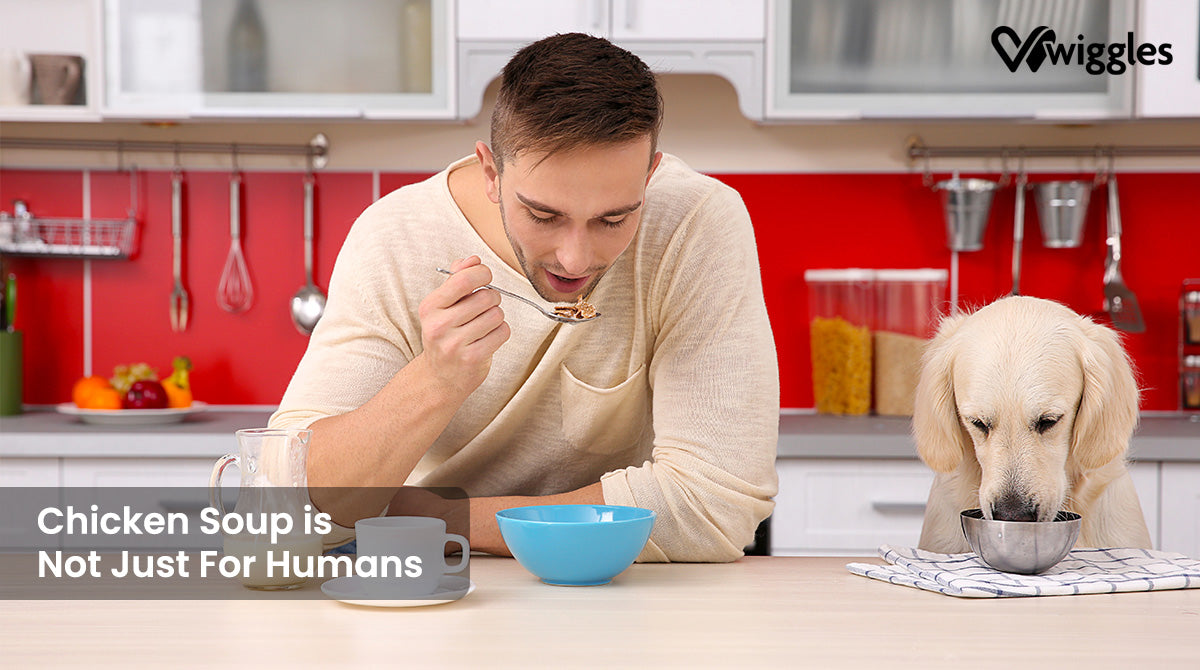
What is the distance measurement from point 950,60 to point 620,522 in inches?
77.0

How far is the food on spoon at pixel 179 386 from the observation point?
8.32 feet

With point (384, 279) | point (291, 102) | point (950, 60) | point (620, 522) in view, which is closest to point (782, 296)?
point (950, 60)

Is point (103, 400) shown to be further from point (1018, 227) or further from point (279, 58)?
point (1018, 227)

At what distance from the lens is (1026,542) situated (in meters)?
1.09

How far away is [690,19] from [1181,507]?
154 centimetres

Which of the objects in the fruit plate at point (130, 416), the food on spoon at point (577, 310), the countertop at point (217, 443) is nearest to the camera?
the food on spoon at point (577, 310)

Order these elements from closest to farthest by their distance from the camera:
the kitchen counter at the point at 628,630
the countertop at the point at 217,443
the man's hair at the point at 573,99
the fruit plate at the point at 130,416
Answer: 1. the kitchen counter at the point at 628,630
2. the man's hair at the point at 573,99
3. the countertop at the point at 217,443
4. the fruit plate at the point at 130,416

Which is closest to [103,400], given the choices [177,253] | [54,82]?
[177,253]

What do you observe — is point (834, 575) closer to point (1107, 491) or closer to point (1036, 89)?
point (1107, 491)

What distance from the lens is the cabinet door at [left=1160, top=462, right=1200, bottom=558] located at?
88.6 inches

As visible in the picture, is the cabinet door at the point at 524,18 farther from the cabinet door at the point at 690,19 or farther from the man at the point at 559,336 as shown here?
the man at the point at 559,336

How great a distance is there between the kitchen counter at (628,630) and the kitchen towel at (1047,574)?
0.04 ft

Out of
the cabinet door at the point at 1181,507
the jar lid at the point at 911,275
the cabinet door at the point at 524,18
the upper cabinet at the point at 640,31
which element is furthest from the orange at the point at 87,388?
the cabinet door at the point at 1181,507

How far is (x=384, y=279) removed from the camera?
1382 millimetres
